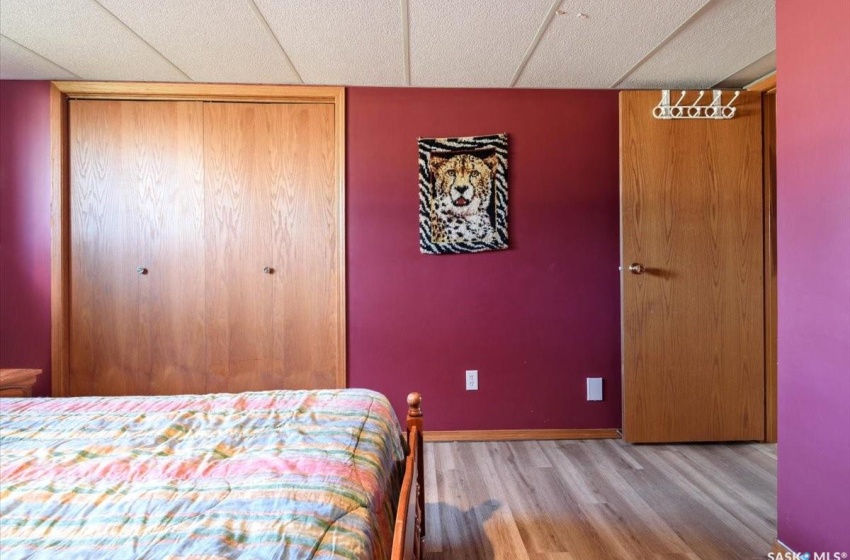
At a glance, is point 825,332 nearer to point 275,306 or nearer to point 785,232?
point 785,232

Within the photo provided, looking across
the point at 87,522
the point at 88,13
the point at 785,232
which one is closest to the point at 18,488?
the point at 87,522

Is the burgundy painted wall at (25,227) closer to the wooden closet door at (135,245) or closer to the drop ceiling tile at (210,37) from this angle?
the wooden closet door at (135,245)

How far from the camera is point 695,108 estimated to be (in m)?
2.23

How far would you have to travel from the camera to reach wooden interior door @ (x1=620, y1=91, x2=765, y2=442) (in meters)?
2.23

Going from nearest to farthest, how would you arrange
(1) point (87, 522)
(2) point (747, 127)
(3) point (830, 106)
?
(1) point (87, 522), (3) point (830, 106), (2) point (747, 127)

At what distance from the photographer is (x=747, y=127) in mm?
2225

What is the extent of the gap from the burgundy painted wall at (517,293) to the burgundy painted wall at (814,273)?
1.04 meters

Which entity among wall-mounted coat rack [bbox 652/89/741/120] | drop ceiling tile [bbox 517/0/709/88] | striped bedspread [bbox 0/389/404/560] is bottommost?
striped bedspread [bbox 0/389/404/560]

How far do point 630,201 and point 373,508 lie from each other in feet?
7.13

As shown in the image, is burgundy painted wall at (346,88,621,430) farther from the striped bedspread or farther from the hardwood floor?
the striped bedspread

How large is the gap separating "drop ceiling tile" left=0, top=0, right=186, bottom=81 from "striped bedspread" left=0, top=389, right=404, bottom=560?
1.64 metres

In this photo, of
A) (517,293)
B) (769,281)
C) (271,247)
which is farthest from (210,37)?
(769,281)

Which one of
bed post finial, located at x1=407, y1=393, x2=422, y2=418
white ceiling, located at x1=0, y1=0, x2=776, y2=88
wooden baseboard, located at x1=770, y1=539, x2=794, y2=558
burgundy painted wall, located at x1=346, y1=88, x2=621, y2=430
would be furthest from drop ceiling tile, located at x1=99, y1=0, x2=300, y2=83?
wooden baseboard, located at x1=770, y1=539, x2=794, y2=558

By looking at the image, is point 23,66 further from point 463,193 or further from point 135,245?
point 463,193
